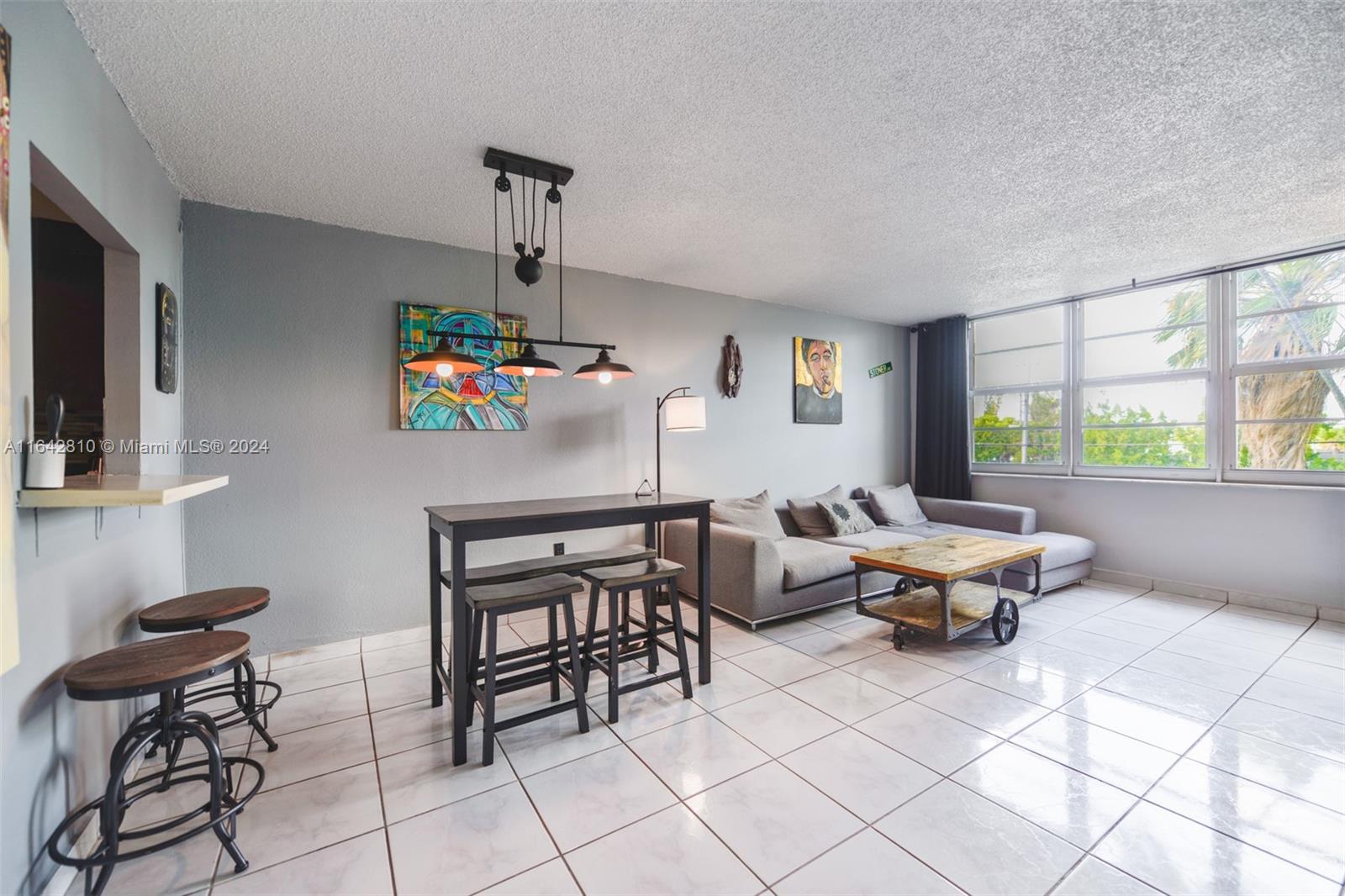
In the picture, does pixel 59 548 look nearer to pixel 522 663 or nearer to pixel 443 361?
pixel 443 361

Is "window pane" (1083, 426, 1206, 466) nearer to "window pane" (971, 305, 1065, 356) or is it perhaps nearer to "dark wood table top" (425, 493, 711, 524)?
"window pane" (971, 305, 1065, 356)

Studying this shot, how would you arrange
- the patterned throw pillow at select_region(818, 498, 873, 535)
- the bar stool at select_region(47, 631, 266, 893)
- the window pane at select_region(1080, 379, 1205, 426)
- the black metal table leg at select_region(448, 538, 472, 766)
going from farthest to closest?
the patterned throw pillow at select_region(818, 498, 873, 535) → the window pane at select_region(1080, 379, 1205, 426) → the black metal table leg at select_region(448, 538, 472, 766) → the bar stool at select_region(47, 631, 266, 893)

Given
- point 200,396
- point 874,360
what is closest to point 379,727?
point 200,396

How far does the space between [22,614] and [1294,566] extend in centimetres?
670

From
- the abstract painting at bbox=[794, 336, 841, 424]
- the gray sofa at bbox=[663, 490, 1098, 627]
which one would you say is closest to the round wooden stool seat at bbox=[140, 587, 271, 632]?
the gray sofa at bbox=[663, 490, 1098, 627]

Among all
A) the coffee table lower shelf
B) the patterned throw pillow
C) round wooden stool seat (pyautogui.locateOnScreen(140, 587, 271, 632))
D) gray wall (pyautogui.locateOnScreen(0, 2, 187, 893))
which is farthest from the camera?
the patterned throw pillow

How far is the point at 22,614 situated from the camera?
137cm

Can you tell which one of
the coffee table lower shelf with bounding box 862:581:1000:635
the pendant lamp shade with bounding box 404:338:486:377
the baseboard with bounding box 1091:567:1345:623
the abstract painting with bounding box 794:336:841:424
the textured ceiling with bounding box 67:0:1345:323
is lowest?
the baseboard with bounding box 1091:567:1345:623

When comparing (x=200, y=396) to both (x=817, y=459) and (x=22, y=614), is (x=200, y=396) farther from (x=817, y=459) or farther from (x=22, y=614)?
(x=817, y=459)

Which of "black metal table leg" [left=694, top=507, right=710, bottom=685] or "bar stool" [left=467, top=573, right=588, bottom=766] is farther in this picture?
"black metal table leg" [left=694, top=507, right=710, bottom=685]

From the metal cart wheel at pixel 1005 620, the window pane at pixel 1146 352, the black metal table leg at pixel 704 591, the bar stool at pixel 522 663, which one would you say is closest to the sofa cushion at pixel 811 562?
the metal cart wheel at pixel 1005 620

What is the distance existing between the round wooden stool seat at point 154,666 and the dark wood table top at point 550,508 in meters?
0.79

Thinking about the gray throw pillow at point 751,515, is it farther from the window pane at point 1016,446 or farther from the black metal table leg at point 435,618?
the window pane at point 1016,446

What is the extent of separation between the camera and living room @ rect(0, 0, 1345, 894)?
5.37 ft
